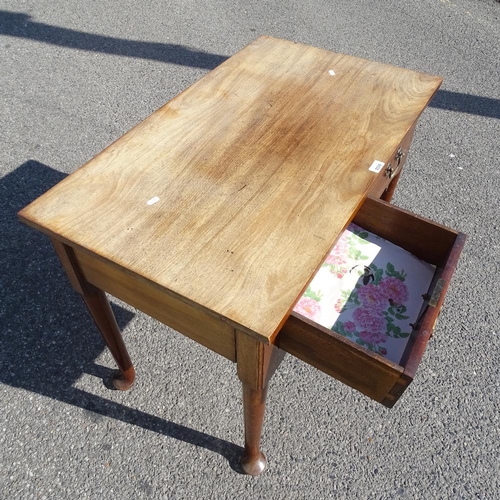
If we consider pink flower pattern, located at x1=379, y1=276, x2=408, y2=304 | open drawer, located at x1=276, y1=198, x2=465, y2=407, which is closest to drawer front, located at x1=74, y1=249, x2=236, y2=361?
open drawer, located at x1=276, y1=198, x2=465, y2=407

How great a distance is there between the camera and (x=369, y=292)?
1227 mm

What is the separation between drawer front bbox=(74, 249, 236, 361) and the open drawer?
122 mm

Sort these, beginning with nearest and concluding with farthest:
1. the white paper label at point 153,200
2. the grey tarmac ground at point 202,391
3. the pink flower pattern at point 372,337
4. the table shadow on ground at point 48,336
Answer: the white paper label at point 153,200 → the pink flower pattern at point 372,337 → the grey tarmac ground at point 202,391 → the table shadow on ground at point 48,336

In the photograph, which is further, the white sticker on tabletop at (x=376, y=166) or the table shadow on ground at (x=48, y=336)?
the table shadow on ground at (x=48, y=336)

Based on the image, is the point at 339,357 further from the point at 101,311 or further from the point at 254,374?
the point at 101,311

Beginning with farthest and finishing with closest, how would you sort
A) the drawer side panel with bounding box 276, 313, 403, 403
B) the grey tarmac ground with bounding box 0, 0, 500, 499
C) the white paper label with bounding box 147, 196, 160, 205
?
the grey tarmac ground with bounding box 0, 0, 500, 499
the white paper label with bounding box 147, 196, 160, 205
the drawer side panel with bounding box 276, 313, 403, 403

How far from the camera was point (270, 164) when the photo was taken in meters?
1.13

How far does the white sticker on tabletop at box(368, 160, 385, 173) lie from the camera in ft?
3.72

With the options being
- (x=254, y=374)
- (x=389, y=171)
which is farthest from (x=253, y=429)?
(x=389, y=171)

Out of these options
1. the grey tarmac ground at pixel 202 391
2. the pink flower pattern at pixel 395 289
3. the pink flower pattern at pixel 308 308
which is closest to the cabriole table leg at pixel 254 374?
the pink flower pattern at pixel 308 308

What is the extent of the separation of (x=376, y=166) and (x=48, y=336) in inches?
48.9

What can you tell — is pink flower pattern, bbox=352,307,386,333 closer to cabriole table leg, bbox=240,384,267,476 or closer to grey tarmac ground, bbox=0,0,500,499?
cabriole table leg, bbox=240,384,267,476

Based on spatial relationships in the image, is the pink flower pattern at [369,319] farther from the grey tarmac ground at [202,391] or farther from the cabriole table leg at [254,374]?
the grey tarmac ground at [202,391]

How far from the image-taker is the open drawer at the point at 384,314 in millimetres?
882
